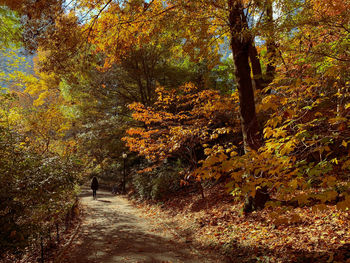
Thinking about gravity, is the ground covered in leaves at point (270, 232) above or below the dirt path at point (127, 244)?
above

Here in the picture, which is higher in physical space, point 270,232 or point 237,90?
point 237,90

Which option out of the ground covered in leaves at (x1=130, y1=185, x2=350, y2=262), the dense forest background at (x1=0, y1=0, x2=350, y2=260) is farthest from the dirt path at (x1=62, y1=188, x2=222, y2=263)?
the dense forest background at (x1=0, y1=0, x2=350, y2=260)

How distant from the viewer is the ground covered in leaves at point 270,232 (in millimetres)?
4258

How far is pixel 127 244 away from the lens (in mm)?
6977

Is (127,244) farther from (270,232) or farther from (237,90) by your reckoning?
(237,90)

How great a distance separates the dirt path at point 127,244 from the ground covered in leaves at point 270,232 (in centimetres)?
56

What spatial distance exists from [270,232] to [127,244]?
414 centimetres

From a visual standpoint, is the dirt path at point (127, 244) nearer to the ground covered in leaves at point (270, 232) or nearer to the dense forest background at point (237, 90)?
the ground covered in leaves at point (270, 232)

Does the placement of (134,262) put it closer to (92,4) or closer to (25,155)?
(25,155)

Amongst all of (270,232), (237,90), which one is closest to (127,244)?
(270,232)

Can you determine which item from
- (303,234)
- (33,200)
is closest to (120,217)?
(33,200)

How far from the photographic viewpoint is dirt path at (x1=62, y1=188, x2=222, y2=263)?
580 cm

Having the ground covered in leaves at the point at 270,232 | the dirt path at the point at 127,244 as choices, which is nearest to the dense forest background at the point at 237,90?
the ground covered in leaves at the point at 270,232

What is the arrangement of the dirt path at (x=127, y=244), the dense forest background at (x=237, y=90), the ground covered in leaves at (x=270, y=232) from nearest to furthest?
the dense forest background at (x=237, y=90) → the ground covered in leaves at (x=270, y=232) → the dirt path at (x=127, y=244)
